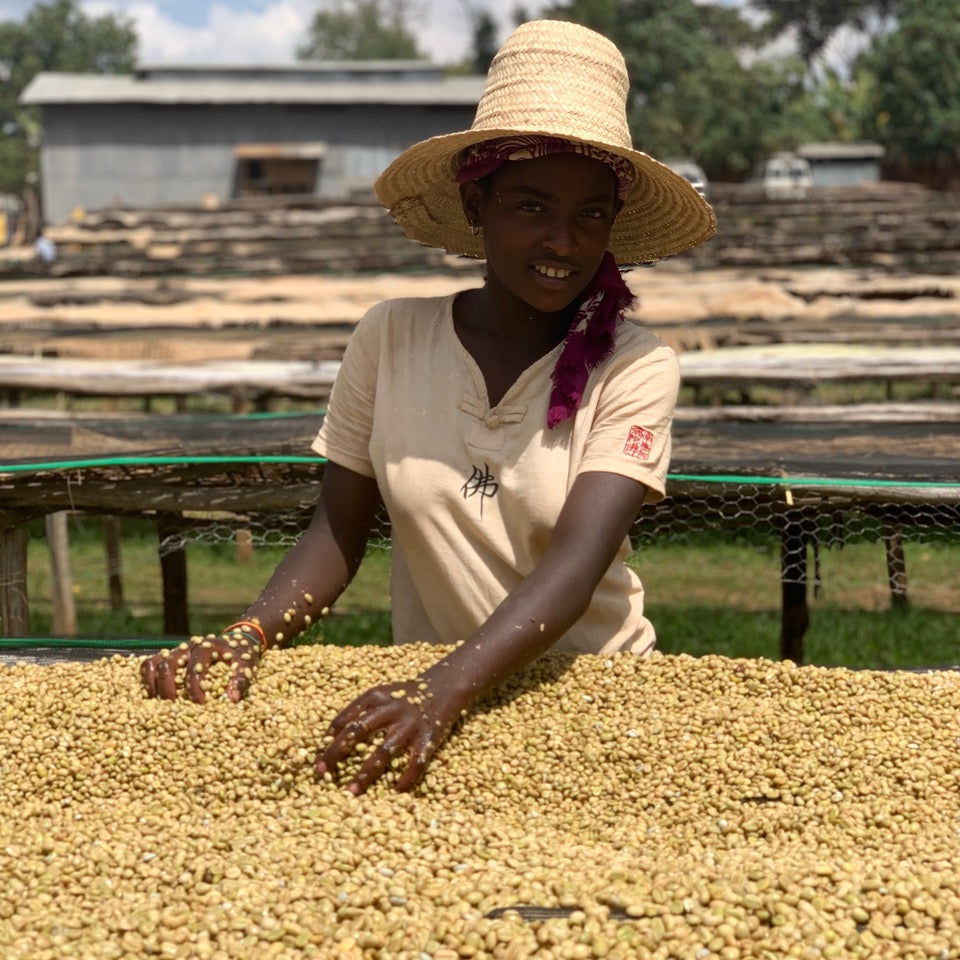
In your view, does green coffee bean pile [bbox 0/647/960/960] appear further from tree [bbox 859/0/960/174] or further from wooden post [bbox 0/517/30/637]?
tree [bbox 859/0/960/174]

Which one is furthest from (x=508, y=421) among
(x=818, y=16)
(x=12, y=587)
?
(x=818, y=16)

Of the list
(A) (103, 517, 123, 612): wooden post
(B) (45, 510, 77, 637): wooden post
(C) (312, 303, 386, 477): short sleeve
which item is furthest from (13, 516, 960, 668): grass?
(C) (312, 303, 386, 477): short sleeve

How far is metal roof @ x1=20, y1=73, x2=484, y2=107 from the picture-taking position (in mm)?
22891

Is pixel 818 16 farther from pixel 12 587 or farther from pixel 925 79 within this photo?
pixel 12 587

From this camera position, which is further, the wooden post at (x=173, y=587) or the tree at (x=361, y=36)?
the tree at (x=361, y=36)

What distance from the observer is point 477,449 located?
222cm

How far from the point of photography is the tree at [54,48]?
5597 centimetres

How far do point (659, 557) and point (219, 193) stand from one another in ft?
59.4

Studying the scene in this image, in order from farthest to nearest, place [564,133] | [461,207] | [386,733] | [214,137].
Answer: [214,137] → [461,207] → [564,133] → [386,733]

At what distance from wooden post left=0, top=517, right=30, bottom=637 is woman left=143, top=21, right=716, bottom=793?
1.34 m

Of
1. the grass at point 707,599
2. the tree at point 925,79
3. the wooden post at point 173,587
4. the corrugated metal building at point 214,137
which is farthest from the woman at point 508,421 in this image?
the tree at point 925,79

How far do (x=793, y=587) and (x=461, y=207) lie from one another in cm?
231

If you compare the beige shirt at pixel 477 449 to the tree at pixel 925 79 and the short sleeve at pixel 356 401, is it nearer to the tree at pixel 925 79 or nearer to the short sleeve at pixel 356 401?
the short sleeve at pixel 356 401

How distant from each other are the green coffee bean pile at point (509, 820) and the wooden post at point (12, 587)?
110 centimetres
